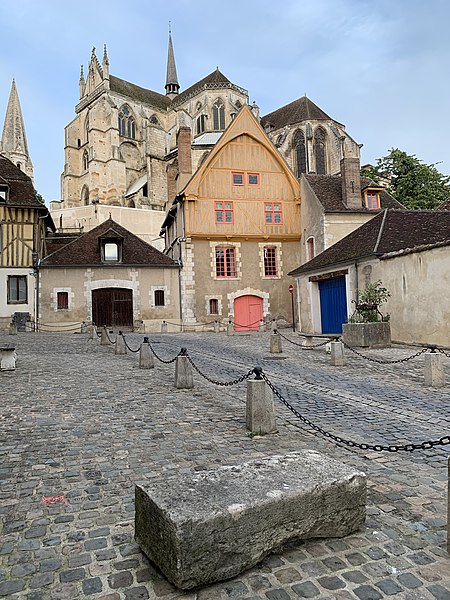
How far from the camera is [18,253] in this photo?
25094 millimetres

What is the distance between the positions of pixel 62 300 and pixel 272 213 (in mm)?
13618

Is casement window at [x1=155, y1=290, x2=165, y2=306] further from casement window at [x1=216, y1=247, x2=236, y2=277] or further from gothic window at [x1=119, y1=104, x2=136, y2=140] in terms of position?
gothic window at [x1=119, y1=104, x2=136, y2=140]

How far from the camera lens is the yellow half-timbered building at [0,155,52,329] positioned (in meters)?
24.6

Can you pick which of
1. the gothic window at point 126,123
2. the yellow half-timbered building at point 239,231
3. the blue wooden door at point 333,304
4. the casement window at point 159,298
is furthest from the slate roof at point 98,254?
the gothic window at point 126,123

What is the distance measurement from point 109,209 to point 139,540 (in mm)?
41800

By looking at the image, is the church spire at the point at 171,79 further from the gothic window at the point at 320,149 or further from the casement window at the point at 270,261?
the casement window at the point at 270,261

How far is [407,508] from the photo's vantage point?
3.18m

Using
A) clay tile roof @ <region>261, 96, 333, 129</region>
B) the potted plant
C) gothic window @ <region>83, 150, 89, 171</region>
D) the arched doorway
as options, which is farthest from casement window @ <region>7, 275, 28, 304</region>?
clay tile roof @ <region>261, 96, 333, 129</region>

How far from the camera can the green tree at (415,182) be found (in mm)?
29812

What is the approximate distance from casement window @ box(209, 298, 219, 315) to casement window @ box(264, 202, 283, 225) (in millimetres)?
5936

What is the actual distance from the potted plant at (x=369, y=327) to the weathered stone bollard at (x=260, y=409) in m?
8.68

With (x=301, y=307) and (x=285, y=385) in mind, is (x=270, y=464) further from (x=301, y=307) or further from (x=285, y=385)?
(x=301, y=307)

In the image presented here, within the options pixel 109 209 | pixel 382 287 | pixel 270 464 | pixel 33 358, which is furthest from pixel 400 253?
pixel 109 209

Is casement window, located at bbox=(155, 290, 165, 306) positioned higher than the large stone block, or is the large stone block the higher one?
casement window, located at bbox=(155, 290, 165, 306)
